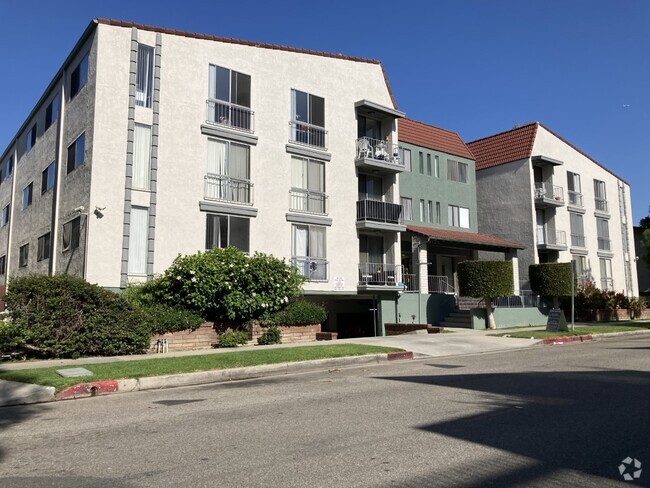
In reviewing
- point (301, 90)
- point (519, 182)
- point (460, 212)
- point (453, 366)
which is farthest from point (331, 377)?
point (519, 182)

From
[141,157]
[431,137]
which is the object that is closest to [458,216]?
[431,137]

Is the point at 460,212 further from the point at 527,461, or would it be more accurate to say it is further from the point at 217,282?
the point at 527,461

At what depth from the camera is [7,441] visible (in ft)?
20.7

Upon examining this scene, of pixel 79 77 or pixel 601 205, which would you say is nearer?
pixel 79 77

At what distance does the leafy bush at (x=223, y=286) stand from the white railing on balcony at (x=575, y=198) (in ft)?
87.1

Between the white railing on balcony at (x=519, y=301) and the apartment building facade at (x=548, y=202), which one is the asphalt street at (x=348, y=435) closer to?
the white railing on balcony at (x=519, y=301)

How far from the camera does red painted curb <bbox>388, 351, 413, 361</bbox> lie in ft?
48.6

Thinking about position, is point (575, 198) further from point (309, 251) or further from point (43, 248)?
point (43, 248)

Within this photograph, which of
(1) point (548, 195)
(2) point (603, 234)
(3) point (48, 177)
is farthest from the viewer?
(2) point (603, 234)

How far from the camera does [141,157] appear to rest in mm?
20047

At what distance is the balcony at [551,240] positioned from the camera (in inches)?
1389

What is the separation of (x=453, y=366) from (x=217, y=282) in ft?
26.8

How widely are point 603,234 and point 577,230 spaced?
415 centimetres

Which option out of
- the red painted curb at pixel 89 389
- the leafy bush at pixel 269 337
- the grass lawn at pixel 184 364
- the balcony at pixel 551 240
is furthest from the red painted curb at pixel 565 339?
the balcony at pixel 551 240
